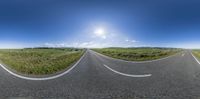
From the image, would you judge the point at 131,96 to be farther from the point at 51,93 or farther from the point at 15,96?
the point at 15,96

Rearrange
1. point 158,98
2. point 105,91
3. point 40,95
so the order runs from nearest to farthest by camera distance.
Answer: point 158,98 < point 40,95 < point 105,91

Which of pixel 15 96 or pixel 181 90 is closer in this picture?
pixel 15 96

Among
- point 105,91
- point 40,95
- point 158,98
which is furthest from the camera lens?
point 105,91

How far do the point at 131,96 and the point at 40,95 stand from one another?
2574 mm

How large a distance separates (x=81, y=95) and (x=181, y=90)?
3.20 meters

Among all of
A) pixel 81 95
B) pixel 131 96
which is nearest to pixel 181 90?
pixel 131 96

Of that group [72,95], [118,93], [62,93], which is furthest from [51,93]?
[118,93]

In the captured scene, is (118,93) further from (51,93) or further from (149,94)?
(51,93)

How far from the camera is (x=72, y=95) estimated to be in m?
5.19

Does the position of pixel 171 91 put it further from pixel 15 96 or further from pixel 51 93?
pixel 15 96

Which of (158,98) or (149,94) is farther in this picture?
(149,94)

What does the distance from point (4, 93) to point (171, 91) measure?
16.7 ft

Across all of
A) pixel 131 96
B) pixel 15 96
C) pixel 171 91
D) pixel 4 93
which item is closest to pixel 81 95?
pixel 131 96

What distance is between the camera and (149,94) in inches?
207
